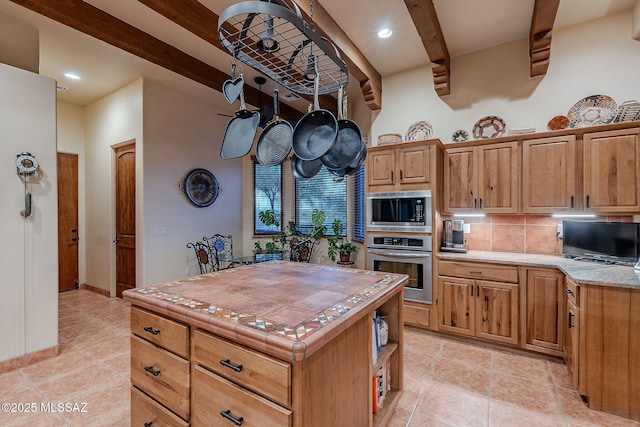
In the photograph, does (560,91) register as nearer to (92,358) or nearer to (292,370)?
(292,370)

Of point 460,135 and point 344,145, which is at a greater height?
point 460,135

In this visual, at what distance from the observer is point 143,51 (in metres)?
3.35

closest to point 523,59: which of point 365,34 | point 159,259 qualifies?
point 365,34

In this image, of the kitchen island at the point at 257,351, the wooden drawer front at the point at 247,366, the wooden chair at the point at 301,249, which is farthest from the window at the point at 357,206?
the wooden drawer front at the point at 247,366

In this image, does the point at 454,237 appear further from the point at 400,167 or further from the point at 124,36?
the point at 124,36

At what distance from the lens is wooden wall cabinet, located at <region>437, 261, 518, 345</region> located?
2941 mm

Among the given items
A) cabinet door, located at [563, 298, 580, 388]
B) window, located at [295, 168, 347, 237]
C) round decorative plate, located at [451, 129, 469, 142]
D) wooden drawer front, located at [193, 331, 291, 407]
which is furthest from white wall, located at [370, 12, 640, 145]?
wooden drawer front, located at [193, 331, 291, 407]

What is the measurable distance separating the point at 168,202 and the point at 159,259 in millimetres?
835

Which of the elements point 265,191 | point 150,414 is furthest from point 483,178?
point 265,191

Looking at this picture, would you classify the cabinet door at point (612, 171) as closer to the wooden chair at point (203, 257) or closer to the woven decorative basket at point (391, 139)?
the woven decorative basket at point (391, 139)

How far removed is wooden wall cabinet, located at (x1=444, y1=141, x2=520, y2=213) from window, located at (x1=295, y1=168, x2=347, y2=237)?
1827 millimetres

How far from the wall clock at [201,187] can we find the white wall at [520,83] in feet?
9.56

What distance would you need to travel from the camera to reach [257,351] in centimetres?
117

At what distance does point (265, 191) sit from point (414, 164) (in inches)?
123
